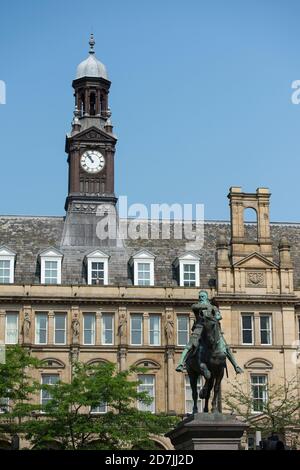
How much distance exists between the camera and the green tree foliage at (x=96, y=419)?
53.9m

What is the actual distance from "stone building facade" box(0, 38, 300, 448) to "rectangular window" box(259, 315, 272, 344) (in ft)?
0.21

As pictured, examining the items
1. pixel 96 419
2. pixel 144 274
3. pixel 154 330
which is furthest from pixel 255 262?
pixel 96 419

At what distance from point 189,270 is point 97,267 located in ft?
20.3

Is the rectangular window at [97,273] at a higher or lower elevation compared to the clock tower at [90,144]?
lower

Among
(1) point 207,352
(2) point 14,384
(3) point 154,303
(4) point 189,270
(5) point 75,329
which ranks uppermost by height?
(4) point 189,270

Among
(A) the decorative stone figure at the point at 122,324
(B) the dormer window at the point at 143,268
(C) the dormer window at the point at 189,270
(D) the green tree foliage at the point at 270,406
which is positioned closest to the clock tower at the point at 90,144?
(B) the dormer window at the point at 143,268

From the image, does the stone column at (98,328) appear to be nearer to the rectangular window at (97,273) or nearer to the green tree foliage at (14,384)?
the rectangular window at (97,273)

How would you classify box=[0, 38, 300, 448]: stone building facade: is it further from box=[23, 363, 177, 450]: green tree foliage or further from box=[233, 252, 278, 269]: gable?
box=[23, 363, 177, 450]: green tree foliage

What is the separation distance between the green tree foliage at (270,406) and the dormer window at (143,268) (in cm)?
932

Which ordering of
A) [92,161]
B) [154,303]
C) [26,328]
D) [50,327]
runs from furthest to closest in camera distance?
[92,161]
[154,303]
[50,327]
[26,328]

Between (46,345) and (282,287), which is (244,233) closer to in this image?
(282,287)

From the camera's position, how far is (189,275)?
70000 millimetres

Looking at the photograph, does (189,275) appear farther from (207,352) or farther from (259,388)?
(207,352)
